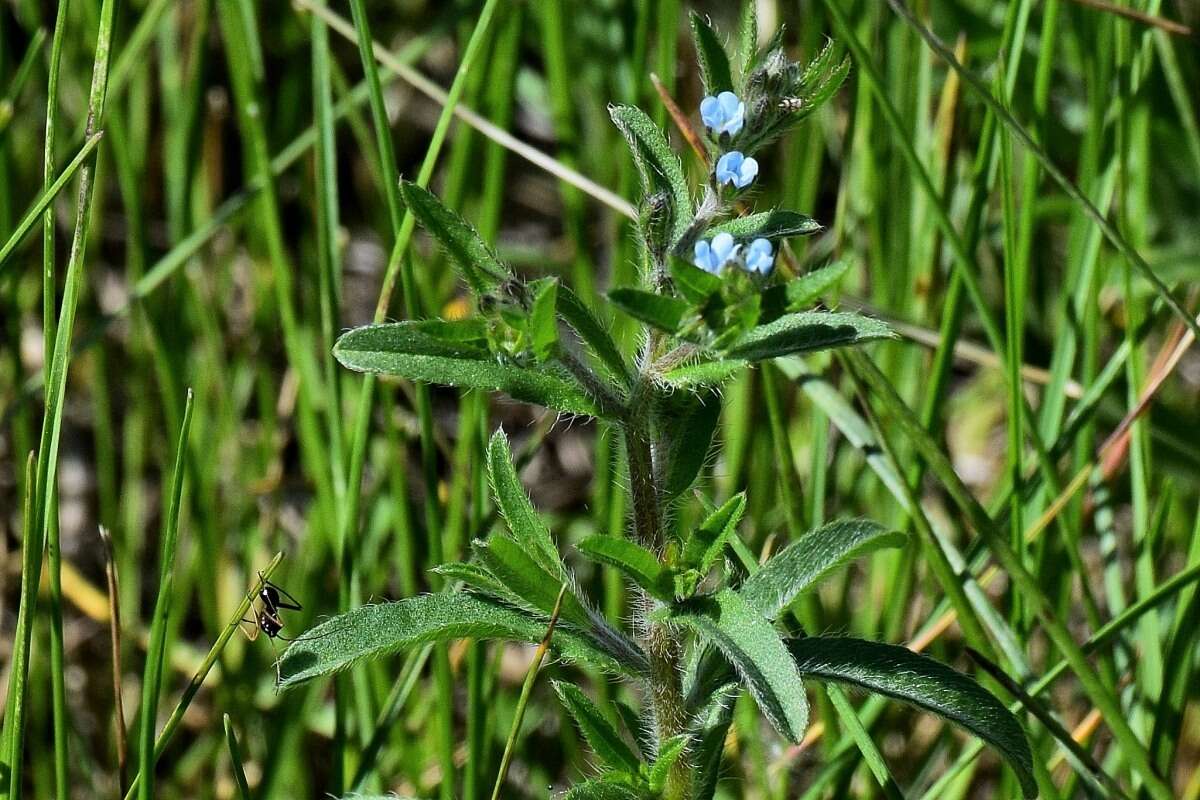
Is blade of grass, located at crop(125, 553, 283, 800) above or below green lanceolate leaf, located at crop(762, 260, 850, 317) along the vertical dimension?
below

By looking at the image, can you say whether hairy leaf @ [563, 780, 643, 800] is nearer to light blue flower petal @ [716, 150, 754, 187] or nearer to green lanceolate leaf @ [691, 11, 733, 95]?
light blue flower petal @ [716, 150, 754, 187]

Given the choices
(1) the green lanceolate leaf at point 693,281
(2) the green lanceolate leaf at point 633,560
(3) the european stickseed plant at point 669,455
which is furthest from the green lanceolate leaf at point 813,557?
(1) the green lanceolate leaf at point 693,281

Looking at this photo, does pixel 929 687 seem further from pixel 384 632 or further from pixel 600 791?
pixel 384 632

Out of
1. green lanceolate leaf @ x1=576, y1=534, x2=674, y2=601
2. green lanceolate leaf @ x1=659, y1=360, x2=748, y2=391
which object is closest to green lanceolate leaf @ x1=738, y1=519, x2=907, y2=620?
green lanceolate leaf @ x1=576, y1=534, x2=674, y2=601

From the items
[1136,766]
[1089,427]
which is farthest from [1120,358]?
[1136,766]

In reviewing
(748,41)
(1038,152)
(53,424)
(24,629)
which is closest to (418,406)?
(53,424)

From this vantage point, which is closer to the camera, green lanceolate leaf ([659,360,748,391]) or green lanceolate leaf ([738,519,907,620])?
green lanceolate leaf ([659,360,748,391])
